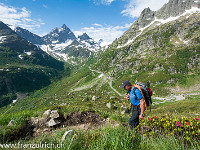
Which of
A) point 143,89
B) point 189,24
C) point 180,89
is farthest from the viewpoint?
point 189,24

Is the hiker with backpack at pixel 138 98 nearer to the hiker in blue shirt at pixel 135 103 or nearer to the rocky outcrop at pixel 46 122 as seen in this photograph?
the hiker in blue shirt at pixel 135 103

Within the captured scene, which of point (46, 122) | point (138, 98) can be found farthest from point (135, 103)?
point (46, 122)

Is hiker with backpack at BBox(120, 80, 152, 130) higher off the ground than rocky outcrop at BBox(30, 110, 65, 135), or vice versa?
hiker with backpack at BBox(120, 80, 152, 130)

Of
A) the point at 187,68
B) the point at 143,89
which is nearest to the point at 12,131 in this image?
the point at 143,89

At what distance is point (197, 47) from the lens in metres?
148

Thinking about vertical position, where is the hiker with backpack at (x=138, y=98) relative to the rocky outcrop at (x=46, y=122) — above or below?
above

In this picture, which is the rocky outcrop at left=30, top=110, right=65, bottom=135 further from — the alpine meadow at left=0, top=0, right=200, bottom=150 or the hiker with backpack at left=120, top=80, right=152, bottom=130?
the hiker with backpack at left=120, top=80, right=152, bottom=130

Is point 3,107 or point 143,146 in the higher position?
point 143,146

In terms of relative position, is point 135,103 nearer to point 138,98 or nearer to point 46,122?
point 138,98

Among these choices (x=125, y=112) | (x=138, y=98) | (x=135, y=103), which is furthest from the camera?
(x=125, y=112)

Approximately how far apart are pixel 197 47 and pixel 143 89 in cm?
19727

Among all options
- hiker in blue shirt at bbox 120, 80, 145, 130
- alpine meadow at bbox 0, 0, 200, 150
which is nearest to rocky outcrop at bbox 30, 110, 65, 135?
alpine meadow at bbox 0, 0, 200, 150

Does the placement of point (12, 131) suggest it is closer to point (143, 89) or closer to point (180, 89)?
point (143, 89)

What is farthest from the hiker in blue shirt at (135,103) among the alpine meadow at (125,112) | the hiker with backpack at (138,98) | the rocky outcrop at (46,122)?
the rocky outcrop at (46,122)
